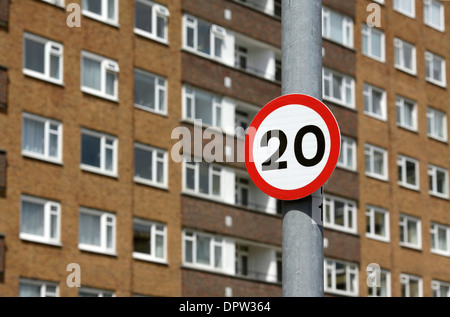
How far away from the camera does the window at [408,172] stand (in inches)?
2296

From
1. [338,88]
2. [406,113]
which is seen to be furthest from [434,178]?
[338,88]

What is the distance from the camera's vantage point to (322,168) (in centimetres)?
555

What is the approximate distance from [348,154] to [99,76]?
1579 centimetres

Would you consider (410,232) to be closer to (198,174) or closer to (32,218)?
(198,174)

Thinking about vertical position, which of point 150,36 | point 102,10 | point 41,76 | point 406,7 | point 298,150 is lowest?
point 298,150

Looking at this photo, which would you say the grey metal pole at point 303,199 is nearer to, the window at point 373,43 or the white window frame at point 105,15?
the white window frame at point 105,15

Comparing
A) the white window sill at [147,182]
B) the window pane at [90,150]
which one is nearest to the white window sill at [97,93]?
the window pane at [90,150]

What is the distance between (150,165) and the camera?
1783 inches

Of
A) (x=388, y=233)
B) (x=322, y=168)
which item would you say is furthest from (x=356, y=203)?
(x=322, y=168)

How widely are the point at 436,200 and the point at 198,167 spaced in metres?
17.5

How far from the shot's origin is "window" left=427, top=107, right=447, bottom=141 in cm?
6131

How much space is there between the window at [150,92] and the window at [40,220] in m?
6.08

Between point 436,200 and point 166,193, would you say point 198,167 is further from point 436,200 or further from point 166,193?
point 436,200
